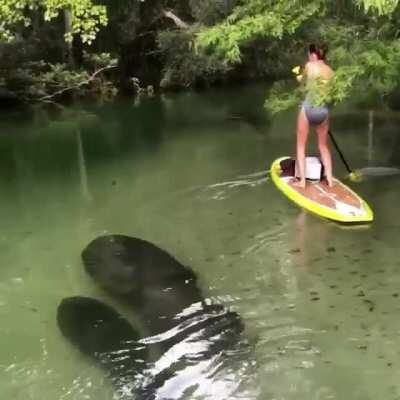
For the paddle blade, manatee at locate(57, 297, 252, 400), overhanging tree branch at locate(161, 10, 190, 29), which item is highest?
overhanging tree branch at locate(161, 10, 190, 29)

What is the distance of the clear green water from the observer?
5605mm

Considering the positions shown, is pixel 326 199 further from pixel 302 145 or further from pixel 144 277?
pixel 144 277

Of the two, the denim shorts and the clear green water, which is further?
the denim shorts

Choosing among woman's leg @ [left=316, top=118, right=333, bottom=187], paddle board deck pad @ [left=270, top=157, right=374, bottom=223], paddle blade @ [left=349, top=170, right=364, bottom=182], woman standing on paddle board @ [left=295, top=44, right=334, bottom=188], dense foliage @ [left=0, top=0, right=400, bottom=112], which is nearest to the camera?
paddle board deck pad @ [left=270, top=157, right=374, bottom=223]

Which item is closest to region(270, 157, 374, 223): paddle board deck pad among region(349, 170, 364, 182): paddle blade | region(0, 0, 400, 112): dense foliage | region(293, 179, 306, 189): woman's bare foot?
region(293, 179, 306, 189): woman's bare foot

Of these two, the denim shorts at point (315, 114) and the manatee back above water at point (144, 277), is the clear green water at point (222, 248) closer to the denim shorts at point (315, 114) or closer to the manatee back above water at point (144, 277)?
the manatee back above water at point (144, 277)

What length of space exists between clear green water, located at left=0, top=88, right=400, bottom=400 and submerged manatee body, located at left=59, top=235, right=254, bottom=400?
16 centimetres

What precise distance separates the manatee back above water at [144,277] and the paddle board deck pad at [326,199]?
7.20 feet

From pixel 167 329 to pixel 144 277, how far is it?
1.20 metres

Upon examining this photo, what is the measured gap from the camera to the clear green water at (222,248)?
561 cm

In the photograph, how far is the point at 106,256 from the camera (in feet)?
25.9

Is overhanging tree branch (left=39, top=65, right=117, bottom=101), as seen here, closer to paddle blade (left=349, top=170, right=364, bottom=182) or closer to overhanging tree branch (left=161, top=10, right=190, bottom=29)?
overhanging tree branch (left=161, top=10, right=190, bottom=29)

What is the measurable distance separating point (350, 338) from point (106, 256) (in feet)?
10.1

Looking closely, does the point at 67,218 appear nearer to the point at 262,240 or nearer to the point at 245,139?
the point at 262,240
